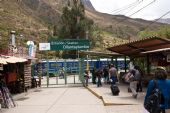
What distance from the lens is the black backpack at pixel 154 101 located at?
28.0 ft

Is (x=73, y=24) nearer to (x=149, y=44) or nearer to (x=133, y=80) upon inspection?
(x=149, y=44)

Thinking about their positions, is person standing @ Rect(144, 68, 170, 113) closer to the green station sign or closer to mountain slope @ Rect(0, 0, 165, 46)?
the green station sign

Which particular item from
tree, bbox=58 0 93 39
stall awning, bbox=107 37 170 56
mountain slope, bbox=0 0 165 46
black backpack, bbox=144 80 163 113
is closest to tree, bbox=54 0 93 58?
tree, bbox=58 0 93 39

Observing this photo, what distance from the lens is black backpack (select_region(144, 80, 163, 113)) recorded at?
854cm

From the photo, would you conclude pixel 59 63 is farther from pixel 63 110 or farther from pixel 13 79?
pixel 63 110

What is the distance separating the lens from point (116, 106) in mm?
18594

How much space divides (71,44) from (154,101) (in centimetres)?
3311

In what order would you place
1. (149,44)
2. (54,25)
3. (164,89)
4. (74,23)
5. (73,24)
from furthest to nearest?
(54,25), (74,23), (73,24), (149,44), (164,89)

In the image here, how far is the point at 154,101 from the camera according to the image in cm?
854

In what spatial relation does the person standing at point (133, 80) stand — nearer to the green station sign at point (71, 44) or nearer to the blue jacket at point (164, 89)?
the blue jacket at point (164, 89)

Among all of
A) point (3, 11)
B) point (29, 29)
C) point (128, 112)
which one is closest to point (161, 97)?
point (128, 112)

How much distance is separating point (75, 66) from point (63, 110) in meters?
42.3

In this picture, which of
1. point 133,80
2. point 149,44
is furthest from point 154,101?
point 149,44

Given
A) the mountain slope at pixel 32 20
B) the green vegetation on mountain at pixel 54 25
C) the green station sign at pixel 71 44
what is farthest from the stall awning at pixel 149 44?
the mountain slope at pixel 32 20
